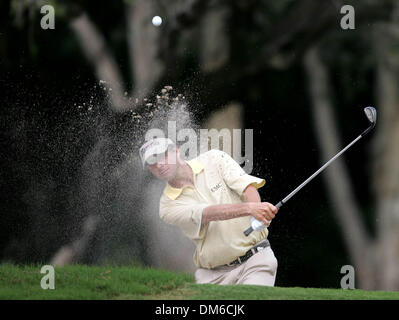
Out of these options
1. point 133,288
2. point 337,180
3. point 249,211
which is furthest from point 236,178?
point 337,180

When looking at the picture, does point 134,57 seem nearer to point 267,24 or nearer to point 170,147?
point 267,24

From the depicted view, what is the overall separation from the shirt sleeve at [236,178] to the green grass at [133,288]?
0.48 metres

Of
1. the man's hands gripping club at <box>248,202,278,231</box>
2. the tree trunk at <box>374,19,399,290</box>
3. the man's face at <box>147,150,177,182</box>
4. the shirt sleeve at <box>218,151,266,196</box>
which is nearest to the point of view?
the man's hands gripping club at <box>248,202,278,231</box>

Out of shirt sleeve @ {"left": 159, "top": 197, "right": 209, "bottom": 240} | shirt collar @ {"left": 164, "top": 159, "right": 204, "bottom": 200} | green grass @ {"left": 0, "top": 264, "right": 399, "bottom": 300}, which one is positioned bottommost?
green grass @ {"left": 0, "top": 264, "right": 399, "bottom": 300}

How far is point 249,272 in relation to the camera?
4.18 m

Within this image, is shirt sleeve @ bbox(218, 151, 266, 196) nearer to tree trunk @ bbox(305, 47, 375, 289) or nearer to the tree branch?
the tree branch

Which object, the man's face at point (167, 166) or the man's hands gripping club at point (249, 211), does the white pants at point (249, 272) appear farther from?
the man's face at point (167, 166)

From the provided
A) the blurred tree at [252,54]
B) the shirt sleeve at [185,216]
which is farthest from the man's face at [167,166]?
the blurred tree at [252,54]

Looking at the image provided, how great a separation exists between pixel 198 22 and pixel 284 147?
163 centimetres

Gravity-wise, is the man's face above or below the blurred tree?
below

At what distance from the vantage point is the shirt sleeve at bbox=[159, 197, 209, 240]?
413 centimetres

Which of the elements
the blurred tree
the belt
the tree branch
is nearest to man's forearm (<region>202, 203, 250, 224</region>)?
the belt

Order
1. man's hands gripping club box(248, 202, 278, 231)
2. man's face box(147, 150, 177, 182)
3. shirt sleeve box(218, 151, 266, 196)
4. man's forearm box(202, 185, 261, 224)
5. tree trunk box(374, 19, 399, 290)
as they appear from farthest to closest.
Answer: tree trunk box(374, 19, 399, 290) → man's face box(147, 150, 177, 182) → shirt sleeve box(218, 151, 266, 196) → man's forearm box(202, 185, 261, 224) → man's hands gripping club box(248, 202, 278, 231)

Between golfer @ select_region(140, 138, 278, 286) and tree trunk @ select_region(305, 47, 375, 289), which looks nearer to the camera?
golfer @ select_region(140, 138, 278, 286)
